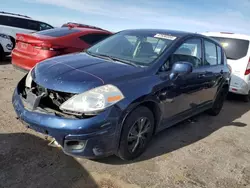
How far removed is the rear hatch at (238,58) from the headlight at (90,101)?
4.93 meters

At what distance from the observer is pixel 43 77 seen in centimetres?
290

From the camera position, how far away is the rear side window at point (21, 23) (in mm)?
9859

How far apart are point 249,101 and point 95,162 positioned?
5.97 m

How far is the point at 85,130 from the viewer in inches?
99.5

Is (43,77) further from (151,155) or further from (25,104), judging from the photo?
(151,155)

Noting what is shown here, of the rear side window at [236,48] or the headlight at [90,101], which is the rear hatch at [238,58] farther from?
the headlight at [90,101]

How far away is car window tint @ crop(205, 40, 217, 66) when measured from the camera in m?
4.50

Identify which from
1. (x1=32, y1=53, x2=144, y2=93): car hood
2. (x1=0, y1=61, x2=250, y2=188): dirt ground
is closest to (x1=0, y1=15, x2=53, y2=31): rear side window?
(x1=0, y1=61, x2=250, y2=188): dirt ground

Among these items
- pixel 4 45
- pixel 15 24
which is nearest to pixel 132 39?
pixel 4 45

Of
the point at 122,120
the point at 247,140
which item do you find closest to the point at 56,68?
the point at 122,120

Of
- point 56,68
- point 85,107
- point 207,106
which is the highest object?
point 56,68

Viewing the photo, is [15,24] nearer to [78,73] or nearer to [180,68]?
[78,73]

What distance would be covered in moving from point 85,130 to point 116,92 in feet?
1.68

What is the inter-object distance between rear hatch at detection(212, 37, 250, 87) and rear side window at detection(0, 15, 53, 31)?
7.69m
